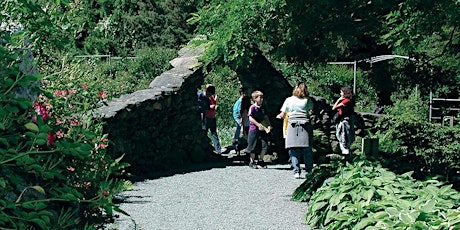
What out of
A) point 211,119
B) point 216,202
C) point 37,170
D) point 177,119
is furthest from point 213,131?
point 37,170

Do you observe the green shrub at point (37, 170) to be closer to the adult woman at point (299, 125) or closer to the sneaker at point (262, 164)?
the adult woman at point (299, 125)

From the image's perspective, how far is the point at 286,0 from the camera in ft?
29.5

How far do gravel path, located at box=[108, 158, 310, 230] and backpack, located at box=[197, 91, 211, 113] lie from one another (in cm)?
219

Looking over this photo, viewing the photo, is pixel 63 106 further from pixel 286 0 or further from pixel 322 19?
pixel 322 19

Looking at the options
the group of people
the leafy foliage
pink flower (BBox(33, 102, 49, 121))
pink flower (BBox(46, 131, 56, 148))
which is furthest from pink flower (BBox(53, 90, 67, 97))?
the group of people

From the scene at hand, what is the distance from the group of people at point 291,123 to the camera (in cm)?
1245

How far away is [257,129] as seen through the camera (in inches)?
562

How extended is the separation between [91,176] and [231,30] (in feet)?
17.0

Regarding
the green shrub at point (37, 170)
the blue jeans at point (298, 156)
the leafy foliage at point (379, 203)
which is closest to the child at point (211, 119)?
the blue jeans at point (298, 156)

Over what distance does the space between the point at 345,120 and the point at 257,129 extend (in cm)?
169

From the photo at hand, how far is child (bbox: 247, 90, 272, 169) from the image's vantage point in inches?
552

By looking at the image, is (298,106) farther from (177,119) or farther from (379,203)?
(379,203)

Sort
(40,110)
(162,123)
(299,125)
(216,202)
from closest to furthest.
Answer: (40,110), (216,202), (299,125), (162,123)

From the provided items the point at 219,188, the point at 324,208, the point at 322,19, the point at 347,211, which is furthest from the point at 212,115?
the point at 347,211
